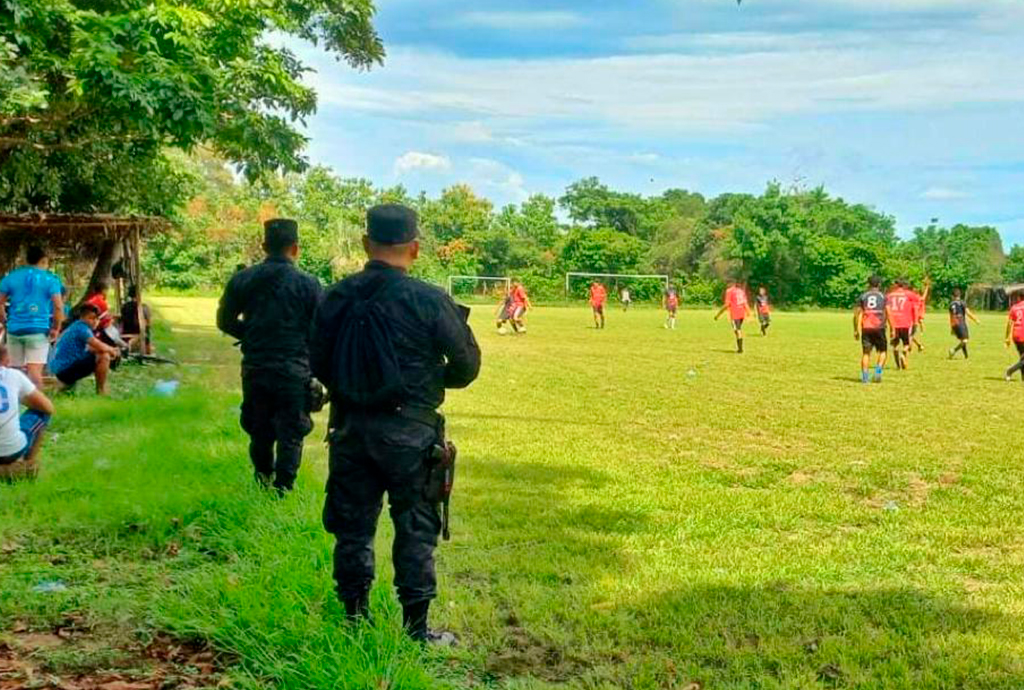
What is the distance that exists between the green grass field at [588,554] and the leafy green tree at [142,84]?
3317 mm

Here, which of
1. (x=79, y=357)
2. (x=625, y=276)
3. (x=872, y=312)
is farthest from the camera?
(x=625, y=276)

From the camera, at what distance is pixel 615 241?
7819 centimetres

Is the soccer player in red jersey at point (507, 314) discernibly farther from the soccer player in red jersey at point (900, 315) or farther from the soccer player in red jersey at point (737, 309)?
the soccer player in red jersey at point (900, 315)

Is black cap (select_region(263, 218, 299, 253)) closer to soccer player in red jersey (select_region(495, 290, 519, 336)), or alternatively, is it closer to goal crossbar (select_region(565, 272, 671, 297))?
soccer player in red jersey (select_region(495, 290, 519, 336))

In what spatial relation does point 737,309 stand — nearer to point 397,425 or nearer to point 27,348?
point 27,348

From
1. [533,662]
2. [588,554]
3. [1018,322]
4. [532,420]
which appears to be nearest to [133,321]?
[532,420]

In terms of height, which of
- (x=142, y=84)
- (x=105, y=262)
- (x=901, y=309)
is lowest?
(x=901, y=309)

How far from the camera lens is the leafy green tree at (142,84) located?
11.6 m

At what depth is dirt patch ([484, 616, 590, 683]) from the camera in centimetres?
446

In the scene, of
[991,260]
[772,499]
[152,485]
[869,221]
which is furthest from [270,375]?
[869,221]

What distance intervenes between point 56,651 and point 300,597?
1022 mm

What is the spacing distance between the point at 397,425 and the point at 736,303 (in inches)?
845

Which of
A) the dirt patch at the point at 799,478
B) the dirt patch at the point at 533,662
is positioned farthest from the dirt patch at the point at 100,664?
the dirt patch at the point at 799,478

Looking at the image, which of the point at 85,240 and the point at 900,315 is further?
the point at 900,315
